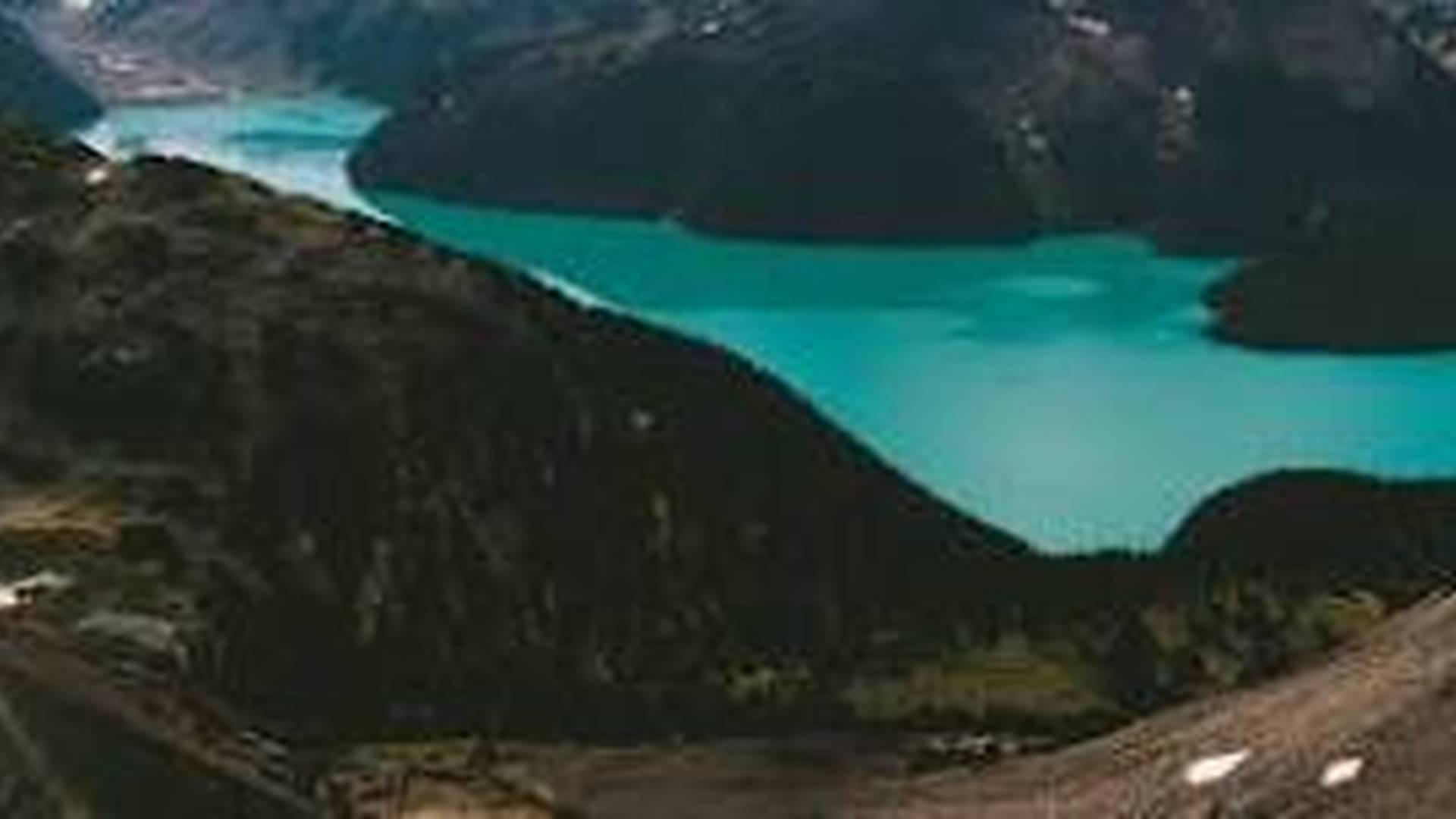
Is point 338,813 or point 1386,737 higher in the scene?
point 1386,737

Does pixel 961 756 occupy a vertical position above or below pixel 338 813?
below

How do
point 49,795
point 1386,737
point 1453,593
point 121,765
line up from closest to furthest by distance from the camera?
point 1386,737, point 49,795, point 121,765, point 1453,593

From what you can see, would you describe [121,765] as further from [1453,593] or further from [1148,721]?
[1453,593]

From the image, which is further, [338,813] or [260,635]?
[260,635]

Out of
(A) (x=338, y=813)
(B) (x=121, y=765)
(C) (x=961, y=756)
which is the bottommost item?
(C) (x=961, y=756)

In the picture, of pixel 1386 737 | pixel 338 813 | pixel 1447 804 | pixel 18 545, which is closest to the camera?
pixel 1447 804

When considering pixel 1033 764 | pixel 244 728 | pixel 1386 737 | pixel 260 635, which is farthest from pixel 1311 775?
pixel 260 635

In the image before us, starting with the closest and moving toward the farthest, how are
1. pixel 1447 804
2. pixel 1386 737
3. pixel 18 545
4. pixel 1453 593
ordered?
pixel 1447 804, pixel 1386 737, pixel 1453 593, pixel 18 545

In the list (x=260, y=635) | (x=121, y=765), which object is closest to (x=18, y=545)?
(x=260, y=635)

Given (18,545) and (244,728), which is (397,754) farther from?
(18,545)
